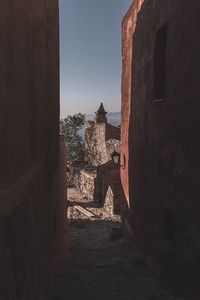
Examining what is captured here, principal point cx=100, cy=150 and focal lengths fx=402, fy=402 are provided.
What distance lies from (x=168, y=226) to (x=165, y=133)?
1.87 metres

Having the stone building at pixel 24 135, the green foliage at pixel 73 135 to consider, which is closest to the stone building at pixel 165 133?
the stone building at pixel 24 135

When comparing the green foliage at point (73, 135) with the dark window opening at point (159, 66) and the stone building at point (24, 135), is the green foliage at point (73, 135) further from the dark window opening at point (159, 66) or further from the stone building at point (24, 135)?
the stone building at point (24, 135)

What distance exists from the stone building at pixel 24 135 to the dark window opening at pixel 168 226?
253cm

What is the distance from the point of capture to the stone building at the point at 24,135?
11.0 ft

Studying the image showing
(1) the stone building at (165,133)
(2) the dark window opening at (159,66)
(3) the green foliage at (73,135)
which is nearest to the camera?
(1) the stone building at (165,133)

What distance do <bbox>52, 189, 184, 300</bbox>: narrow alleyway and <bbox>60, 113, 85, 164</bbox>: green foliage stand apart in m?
26.1

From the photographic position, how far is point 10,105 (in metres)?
3.78

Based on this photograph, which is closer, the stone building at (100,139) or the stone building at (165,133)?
the stone building at (165,133)

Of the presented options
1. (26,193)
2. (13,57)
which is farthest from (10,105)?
(26,193)

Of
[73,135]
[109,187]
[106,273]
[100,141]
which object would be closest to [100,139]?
[100,141]

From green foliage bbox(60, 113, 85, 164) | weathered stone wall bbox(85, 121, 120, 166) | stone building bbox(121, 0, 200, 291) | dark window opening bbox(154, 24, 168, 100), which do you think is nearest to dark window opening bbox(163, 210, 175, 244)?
stone building bbox(121, 0, 200, 291)

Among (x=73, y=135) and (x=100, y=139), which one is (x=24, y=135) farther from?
(x=73, y=135)

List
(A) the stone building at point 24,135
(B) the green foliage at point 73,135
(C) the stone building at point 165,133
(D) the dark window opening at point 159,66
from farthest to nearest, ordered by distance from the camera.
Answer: (B) the green foliage at point 73,135
(D) the dark window opening at point 159,66
(C) the stone building at point 165,133
(A) the stone building at point 24,135

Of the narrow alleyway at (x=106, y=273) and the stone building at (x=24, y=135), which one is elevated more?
the stone building at (x=24, y=135)
